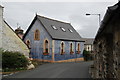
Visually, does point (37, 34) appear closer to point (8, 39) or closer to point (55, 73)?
point (8, 39)

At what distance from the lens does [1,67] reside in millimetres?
14469

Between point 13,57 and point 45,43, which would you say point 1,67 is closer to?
point 13,57

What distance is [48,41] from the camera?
24094 millimetres

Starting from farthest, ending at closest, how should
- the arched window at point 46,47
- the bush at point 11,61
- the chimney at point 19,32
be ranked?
the chimney at point 19,32, the arched window at point 46,47, the bush at point 11,61

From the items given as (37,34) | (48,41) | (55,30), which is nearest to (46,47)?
(48,41)

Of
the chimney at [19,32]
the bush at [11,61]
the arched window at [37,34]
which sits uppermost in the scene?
the chimney at [19,32]

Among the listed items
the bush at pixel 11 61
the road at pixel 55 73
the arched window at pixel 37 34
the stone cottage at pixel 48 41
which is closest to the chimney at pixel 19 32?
the stone cottage at pixel 48 41

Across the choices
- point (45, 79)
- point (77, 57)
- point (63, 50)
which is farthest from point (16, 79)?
point (77, 57)

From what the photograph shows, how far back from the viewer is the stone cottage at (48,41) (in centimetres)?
2394

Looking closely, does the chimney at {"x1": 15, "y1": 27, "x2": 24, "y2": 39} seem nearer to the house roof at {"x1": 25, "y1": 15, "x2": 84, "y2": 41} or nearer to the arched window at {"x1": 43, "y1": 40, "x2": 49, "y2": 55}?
the house roof at {"x1": 25, "y1": 15, "x2": 84, "y2": 41}

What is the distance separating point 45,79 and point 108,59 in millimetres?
6346

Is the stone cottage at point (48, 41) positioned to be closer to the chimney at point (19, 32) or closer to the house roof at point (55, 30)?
the house roof at point (55, 30)

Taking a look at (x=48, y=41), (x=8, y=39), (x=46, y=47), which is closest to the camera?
(x=8, y=39)

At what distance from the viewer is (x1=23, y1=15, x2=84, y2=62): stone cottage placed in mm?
23938
